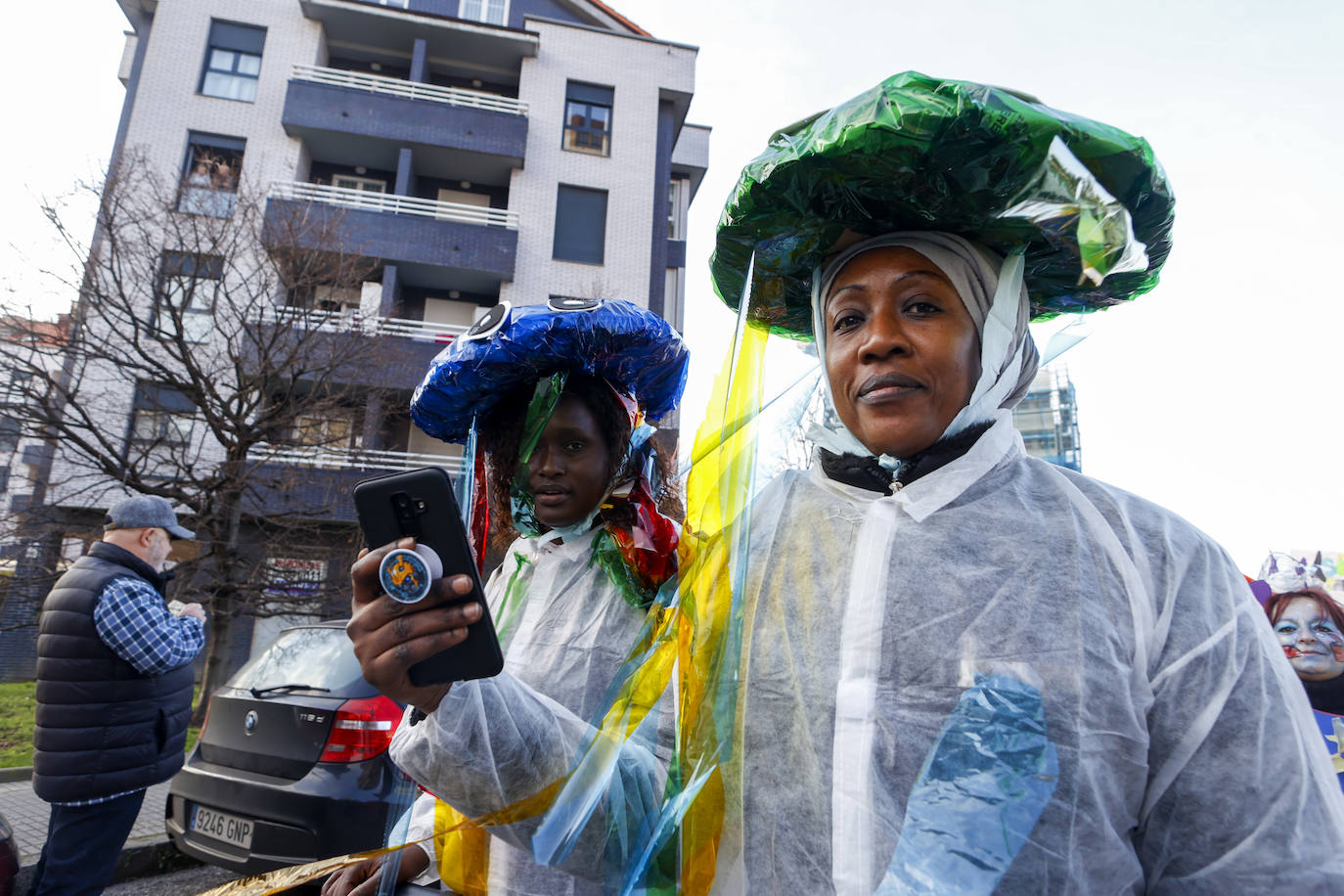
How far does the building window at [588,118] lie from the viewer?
18.2 meters

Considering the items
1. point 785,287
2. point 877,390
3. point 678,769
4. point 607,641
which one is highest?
point 785,287

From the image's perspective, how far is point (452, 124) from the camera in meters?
16.9

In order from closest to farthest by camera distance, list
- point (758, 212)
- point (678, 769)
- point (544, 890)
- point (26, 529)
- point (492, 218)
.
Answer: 1. point (678, 769)
2. point (758, 212)
3. point (544, 890)
4. point (26, 529)
5. point (492, 218)

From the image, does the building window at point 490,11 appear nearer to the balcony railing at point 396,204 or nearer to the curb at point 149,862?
the balcony railing at point 396,204

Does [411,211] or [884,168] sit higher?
[411,211]

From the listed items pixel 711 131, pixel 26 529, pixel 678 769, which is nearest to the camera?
pixel 678 769

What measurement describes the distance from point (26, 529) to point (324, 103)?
10.9 metres

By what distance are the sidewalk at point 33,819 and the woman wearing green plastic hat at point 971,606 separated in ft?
18.6

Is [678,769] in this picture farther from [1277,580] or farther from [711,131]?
[711,131]

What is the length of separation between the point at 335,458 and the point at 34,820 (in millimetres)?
6546

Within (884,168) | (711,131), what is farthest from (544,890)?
(711,131)

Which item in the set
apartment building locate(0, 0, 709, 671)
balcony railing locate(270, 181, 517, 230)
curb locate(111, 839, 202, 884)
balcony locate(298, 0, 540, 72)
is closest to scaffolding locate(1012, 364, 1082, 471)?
curb locate(111, 839, 202, 884)

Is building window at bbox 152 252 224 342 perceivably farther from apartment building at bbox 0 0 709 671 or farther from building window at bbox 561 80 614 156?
building window at bbox 561 80 614 156

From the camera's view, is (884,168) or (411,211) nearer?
(884,168)
